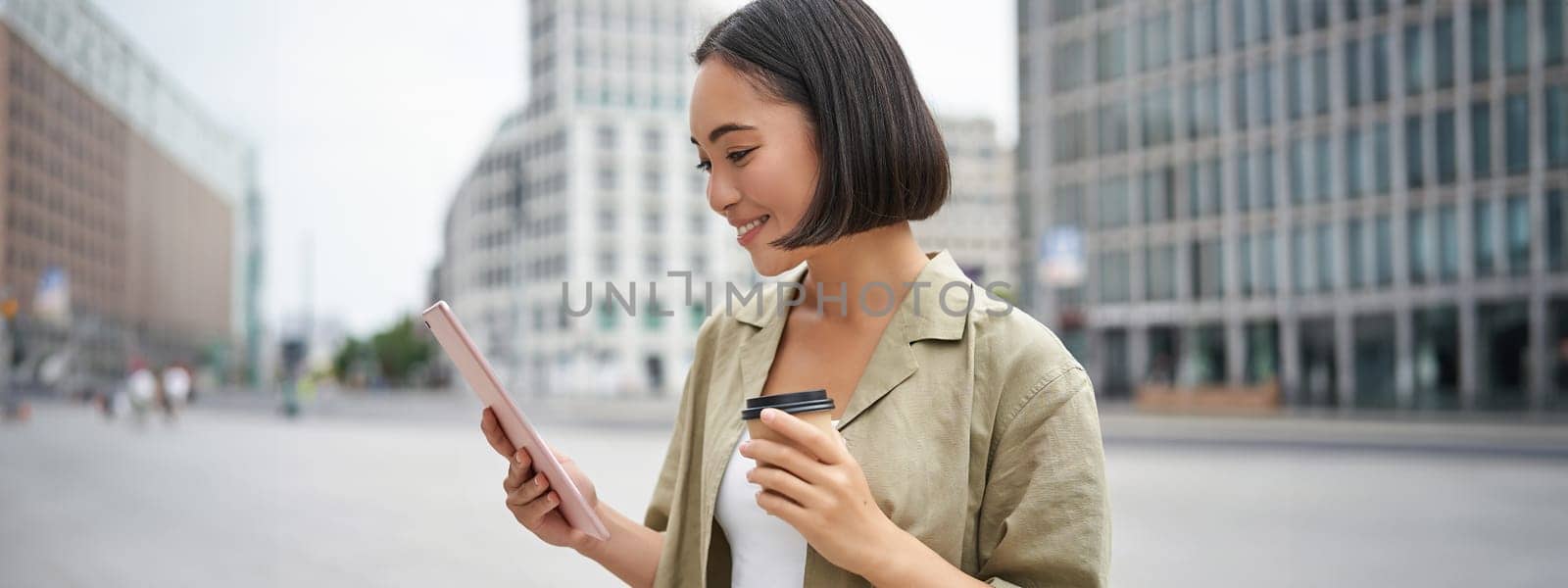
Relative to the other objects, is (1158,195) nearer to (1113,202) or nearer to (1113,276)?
(1113,202)

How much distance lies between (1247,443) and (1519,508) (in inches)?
319

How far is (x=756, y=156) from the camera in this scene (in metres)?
1.50

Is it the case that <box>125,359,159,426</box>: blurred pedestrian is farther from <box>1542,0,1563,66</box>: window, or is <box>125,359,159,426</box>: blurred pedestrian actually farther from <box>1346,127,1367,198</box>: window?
<box>1542,0,1563,66</box>: window

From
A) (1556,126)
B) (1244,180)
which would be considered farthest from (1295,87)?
(1556,126)

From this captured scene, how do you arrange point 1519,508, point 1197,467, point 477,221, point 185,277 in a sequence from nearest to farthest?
point 1519,508
point 1197,467
point 185,277
point 477,221

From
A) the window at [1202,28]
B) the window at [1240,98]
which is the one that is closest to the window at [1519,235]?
the window at [1240,98]

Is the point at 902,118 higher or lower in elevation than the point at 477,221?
lower

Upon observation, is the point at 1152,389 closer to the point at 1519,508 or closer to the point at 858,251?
the point at 1519,508

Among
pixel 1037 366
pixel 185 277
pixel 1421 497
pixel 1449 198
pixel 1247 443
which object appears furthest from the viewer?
pixel 185 277

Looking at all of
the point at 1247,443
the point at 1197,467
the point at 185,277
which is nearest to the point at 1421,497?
the point at 1197,467

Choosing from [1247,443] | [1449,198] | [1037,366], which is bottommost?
[1247,443]

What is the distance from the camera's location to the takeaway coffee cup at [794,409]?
4.01 feet

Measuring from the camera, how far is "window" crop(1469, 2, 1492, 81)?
115 ft

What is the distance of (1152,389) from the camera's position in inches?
1332
